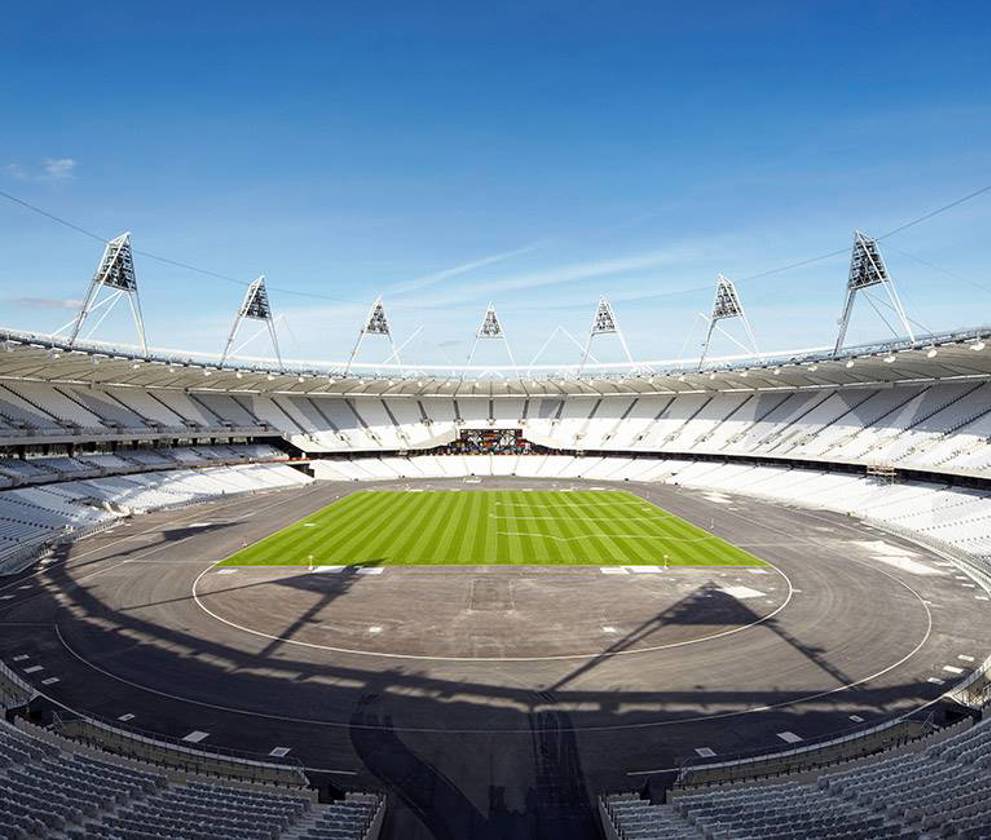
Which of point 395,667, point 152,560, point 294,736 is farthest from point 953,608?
point 152,560

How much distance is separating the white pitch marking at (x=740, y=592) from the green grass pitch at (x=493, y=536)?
495 cm

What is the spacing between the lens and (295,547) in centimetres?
4319

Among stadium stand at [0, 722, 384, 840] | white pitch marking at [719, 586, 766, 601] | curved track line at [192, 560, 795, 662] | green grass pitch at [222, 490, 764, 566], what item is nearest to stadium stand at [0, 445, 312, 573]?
green grass pitch at [222, 490, 764, 566]

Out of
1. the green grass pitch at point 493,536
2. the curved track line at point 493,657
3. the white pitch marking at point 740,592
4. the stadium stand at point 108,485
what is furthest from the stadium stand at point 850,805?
the stadium stand at point 108,485

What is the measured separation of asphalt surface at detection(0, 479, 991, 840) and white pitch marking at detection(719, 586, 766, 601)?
0.17 meters

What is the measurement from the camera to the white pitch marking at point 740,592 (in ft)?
106

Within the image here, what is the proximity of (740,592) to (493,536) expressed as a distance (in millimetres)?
19260

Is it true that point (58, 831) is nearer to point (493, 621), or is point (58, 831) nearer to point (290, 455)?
point (493, 621)

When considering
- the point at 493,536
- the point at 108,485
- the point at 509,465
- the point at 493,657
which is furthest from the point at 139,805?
the point at 509,465

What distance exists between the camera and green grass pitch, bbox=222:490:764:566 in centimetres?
4003

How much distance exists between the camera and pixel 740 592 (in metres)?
33.0

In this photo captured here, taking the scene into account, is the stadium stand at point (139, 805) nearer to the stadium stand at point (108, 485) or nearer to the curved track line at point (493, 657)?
the curved track line at point (493, 657)

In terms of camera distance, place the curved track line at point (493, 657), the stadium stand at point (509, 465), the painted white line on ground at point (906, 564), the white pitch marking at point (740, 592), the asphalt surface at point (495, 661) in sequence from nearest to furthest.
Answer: the stadium stand at point (509, 465) < the asphalt surface at point (495, 661) < the curved track line at point (493, 657) < the white pitch marking at point (740, 592) < the painted white line on ground at point (906, 564)

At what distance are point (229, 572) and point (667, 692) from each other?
2653 centimetres
